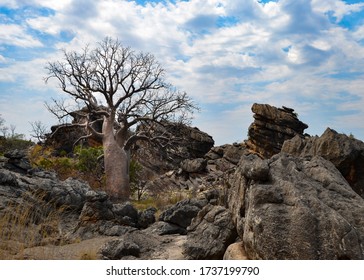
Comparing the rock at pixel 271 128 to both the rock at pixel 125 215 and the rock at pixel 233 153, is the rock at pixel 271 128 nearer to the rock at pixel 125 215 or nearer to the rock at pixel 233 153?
the rock at pixel 233 153

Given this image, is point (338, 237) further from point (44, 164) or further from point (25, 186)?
point (44, 164)

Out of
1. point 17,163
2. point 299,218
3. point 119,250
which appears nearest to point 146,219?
point 119,250

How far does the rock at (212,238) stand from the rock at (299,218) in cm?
66

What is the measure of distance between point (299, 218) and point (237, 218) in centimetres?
144

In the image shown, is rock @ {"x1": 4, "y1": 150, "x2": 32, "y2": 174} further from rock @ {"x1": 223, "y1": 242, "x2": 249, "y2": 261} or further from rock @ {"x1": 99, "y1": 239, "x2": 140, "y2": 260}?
rock @ {"x1": 223, "y1": 242, "x2": 249, "y2": 261}

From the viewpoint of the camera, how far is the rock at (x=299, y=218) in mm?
4520

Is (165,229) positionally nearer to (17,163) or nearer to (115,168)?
(17,163)

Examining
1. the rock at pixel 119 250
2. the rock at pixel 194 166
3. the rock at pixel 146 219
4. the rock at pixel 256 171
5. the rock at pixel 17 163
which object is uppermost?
the rock at pixel 194 166

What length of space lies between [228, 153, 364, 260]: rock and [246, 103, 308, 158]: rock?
25088mm

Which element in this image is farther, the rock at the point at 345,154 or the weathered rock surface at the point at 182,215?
the rock at the point at 345,154

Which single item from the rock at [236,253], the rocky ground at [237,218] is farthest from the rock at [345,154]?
the rock at [236,253]
